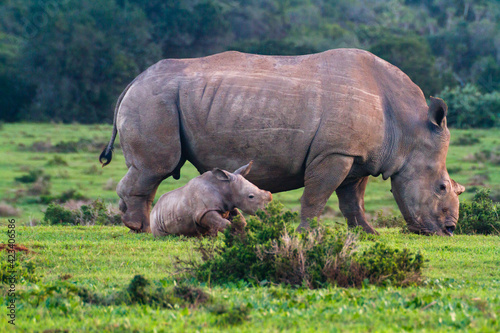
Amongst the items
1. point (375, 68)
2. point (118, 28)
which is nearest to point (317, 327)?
point (375, 68)

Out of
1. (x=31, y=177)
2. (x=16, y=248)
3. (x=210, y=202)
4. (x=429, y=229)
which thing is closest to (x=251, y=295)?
(x=210, y=202)

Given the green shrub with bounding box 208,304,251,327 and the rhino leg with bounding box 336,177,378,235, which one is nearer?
the green shrub with bounding box 208,304,251,327

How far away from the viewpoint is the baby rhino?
31.5 feet

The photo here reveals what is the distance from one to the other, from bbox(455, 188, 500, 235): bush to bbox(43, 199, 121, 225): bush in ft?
18.6

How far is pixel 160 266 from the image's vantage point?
7.95 metres

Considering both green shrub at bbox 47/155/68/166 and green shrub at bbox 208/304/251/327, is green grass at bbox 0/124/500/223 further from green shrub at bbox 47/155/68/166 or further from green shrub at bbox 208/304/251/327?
green shrub at bbox 208/304/251/327

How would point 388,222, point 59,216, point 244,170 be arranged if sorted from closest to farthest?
1. point 244,170
2. point 59,216
3. point 388,222

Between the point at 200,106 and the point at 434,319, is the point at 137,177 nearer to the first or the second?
the point at 200,106

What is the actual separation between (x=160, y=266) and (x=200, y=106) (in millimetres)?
3175

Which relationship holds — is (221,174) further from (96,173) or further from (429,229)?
(96,173)

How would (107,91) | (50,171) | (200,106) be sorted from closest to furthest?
(200,106), (50,171), (107,91)

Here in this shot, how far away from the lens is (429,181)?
1078 cm

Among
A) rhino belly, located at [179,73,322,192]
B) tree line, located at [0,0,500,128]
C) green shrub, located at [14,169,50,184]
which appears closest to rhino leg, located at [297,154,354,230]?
rhino belly, located at [179,73,322,192]

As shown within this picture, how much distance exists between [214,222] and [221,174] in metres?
0.62
